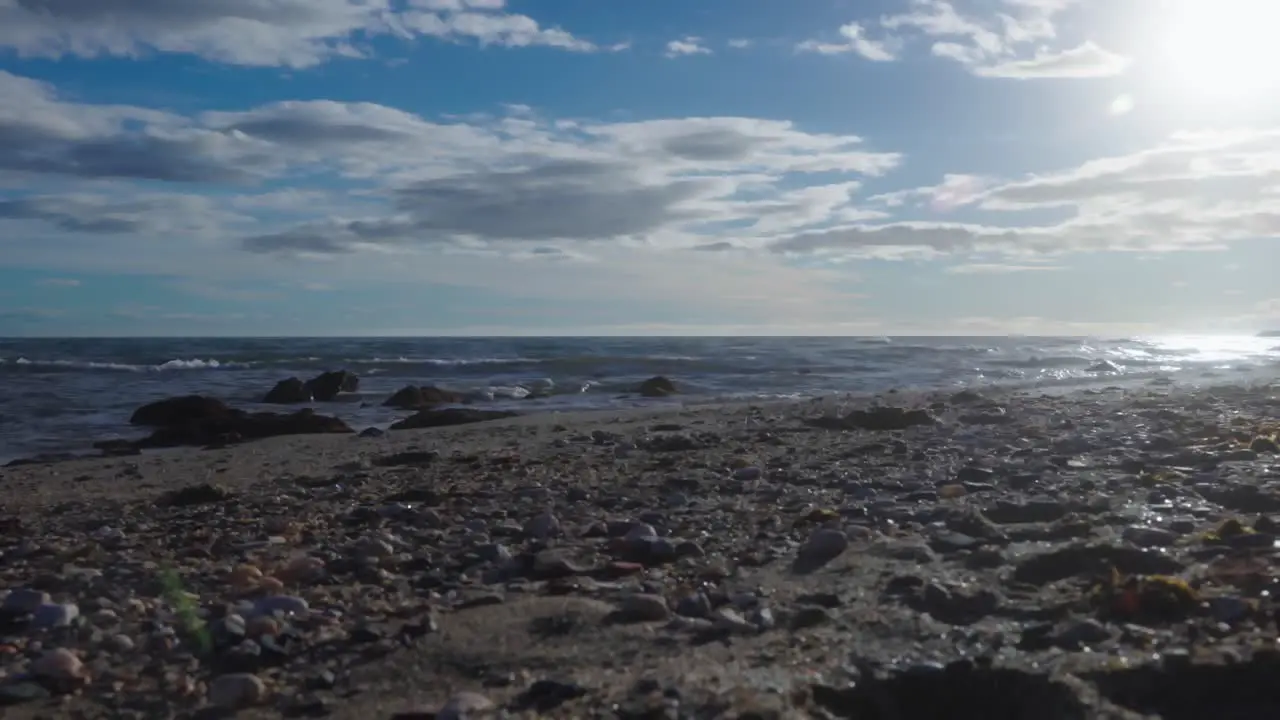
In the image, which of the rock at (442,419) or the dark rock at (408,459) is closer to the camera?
the dark rock at (408,459)

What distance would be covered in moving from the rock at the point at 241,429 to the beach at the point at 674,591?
4.32 m

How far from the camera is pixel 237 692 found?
3.31 m

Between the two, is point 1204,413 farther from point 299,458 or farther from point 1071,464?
point 299,458

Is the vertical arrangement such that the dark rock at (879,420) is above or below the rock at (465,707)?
above

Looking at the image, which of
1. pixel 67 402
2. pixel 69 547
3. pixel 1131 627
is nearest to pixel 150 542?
pixel 69 547

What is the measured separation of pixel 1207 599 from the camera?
3.71 metres

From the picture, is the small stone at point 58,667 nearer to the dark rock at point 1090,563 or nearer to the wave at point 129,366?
the dark rock at point 1090,563

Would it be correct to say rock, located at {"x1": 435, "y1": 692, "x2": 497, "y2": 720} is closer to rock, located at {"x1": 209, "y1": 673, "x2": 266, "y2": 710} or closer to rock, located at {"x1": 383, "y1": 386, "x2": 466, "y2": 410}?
rock, located at {"x1": 209, "y1": 673, "x2": 266, "y2": 710}

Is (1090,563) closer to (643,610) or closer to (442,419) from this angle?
(643,610)

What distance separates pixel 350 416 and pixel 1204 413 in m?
11.8

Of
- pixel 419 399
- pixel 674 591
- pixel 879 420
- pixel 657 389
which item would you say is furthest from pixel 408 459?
pixel 657 389

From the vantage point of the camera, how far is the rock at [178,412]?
49.1 feet

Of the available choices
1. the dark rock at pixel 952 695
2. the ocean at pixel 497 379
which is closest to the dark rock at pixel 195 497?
the ocean at pixel 497 379

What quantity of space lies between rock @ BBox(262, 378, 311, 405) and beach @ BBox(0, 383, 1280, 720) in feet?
38.7
